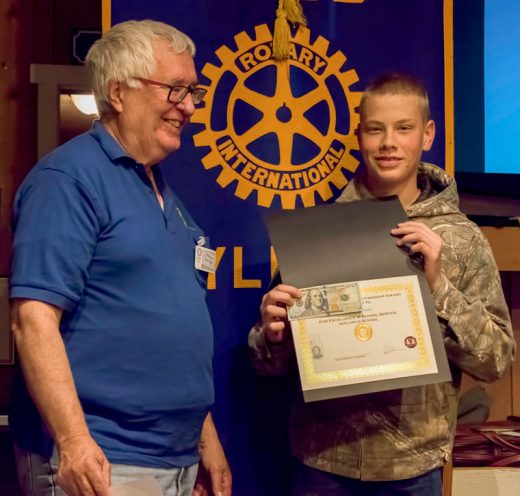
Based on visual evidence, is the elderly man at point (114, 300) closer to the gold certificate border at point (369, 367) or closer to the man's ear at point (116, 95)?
the man's ear at point (116, 95)

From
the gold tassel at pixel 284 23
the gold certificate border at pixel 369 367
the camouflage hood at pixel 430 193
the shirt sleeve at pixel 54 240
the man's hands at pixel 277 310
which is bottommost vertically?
the gold certificate border at pixel 369 367

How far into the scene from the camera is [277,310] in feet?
6.05

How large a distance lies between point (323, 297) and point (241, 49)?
756 mm

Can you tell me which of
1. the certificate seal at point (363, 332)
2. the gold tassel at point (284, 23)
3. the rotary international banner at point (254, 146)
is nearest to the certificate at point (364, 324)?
the certificate seal at point (363, 332)

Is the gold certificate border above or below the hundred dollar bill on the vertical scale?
below

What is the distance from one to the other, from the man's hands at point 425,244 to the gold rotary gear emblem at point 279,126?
418mm

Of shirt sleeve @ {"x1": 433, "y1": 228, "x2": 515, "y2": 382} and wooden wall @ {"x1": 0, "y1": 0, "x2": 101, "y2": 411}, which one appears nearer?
shirt sleeve @ {"x1": 433, "y1": 228, "x2": 515, "y2": 382}

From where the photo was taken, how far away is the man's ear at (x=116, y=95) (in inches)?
67.5

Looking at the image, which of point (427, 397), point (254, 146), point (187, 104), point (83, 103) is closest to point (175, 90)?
point (187, 104)

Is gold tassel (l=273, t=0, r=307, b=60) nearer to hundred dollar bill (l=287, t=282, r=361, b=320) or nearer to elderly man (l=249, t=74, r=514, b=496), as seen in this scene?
elderly man (l=249, t=74, r=514, b=496)

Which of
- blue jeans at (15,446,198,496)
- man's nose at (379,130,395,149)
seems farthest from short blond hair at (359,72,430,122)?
blue jeans at (15,446,198,496)

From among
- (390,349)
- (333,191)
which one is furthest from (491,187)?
(390,349)

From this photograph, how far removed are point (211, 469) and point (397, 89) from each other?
993mm

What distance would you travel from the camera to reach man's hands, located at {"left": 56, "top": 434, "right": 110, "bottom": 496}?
144 centimetres
